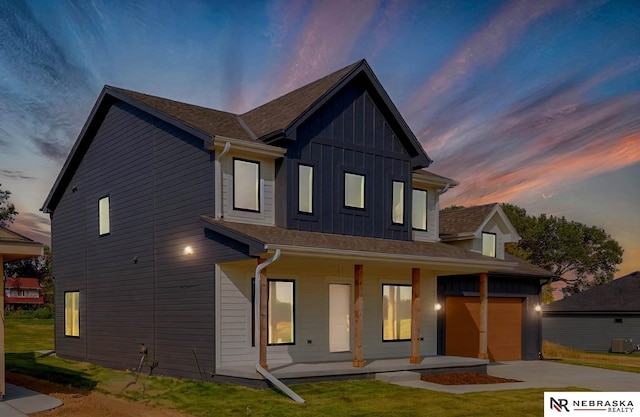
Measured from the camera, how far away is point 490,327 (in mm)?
23859

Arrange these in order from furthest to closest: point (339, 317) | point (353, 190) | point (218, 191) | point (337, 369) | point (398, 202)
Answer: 1. point (398, 202)
2. point (353, 190)
3. point (339, 317)
4. point (218, 191)
5. point (337, 369)

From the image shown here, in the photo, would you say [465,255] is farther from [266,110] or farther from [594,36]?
[594,36]

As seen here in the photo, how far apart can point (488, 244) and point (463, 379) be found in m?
8.70

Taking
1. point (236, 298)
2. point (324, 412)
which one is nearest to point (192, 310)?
point (236, 298)

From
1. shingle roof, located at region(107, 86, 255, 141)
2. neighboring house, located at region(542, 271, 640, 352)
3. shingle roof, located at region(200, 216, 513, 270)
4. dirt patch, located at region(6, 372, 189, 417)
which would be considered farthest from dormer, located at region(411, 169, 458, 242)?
neighboring house, located at region(542, 271, 640, 352)

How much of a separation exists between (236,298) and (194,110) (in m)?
6.88

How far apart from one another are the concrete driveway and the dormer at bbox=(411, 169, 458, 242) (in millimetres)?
5069

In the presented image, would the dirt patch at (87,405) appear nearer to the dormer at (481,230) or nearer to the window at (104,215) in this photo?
the window at (104,215)

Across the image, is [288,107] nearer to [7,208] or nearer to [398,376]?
[398,376]

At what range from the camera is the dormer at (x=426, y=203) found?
21.5 meters

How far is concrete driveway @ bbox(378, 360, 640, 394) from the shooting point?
15.9m

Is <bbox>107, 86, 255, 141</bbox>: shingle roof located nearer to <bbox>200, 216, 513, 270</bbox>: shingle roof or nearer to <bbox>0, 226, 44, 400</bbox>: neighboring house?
<bbox>200, 216, 513, 270</bbox>: shingle roof

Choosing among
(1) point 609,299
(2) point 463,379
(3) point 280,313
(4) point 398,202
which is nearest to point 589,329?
(1) point 609,299

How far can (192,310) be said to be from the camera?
16688mm
